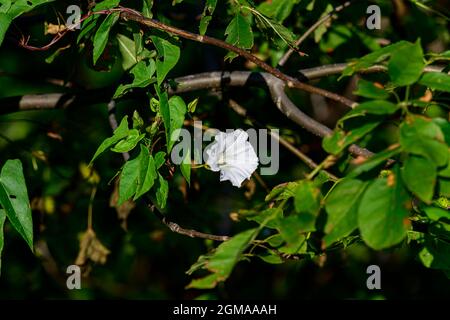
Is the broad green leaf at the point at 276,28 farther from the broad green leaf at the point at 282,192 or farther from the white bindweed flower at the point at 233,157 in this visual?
the broad green leaf at the point at 282,192

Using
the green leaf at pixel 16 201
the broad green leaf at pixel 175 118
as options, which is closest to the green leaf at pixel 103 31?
the broad green leaf at pixel 175 118

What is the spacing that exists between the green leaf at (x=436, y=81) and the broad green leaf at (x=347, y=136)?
9 cm

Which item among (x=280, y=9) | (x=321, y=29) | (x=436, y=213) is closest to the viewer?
(x=436, y=213)

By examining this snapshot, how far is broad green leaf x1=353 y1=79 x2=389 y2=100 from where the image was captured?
3.31 feet

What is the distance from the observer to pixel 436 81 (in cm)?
103

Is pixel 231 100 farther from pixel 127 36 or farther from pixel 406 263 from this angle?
pixel 406 263

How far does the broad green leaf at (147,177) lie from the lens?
123 cm

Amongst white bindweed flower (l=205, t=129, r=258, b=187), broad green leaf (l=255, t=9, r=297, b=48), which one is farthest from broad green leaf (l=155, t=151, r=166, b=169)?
broad green leaf (l=255, t=9, r=297, b=48)

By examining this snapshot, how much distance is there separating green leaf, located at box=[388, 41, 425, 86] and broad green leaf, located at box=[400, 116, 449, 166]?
70 mm

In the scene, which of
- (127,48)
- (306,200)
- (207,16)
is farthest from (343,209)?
(127,48)

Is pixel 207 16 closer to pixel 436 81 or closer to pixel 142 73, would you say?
pixel 142 73

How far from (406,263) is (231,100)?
5.93 ft

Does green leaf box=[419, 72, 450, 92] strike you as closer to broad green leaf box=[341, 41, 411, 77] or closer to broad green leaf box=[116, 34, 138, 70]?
→ broad green leaf box=[341, 41, 411, 77]

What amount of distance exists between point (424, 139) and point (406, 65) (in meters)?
0.13
